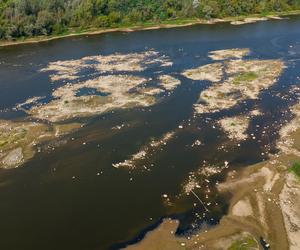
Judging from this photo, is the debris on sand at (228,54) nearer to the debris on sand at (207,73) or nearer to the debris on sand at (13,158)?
the debris on sand at (207,73)

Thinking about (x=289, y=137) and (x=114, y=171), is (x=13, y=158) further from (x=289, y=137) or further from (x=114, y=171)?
(x=289, y=137)

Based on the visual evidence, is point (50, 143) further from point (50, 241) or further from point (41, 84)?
point (41, 84)

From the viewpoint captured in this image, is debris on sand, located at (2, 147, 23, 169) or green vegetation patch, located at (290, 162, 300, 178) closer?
green vegetation patch, located at (290, 162, 300, 178)

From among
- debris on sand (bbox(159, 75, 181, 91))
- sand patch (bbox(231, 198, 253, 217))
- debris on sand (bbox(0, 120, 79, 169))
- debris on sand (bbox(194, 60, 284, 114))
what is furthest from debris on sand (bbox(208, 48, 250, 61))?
sand patch (bbox(231, 198, 253, 217))

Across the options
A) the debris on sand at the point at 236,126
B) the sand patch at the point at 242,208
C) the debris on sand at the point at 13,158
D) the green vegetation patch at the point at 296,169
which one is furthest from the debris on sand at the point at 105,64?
the sand patch at the point at 242,208

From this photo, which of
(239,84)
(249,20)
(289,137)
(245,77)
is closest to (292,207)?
(289,137)

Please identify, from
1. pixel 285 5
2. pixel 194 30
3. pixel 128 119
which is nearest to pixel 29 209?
pixel 128 119

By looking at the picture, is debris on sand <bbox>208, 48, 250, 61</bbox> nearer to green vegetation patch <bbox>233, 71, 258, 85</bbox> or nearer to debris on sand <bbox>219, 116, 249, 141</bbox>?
green vegetation patch <bbox>233, 71, 258, 85</bbox>
